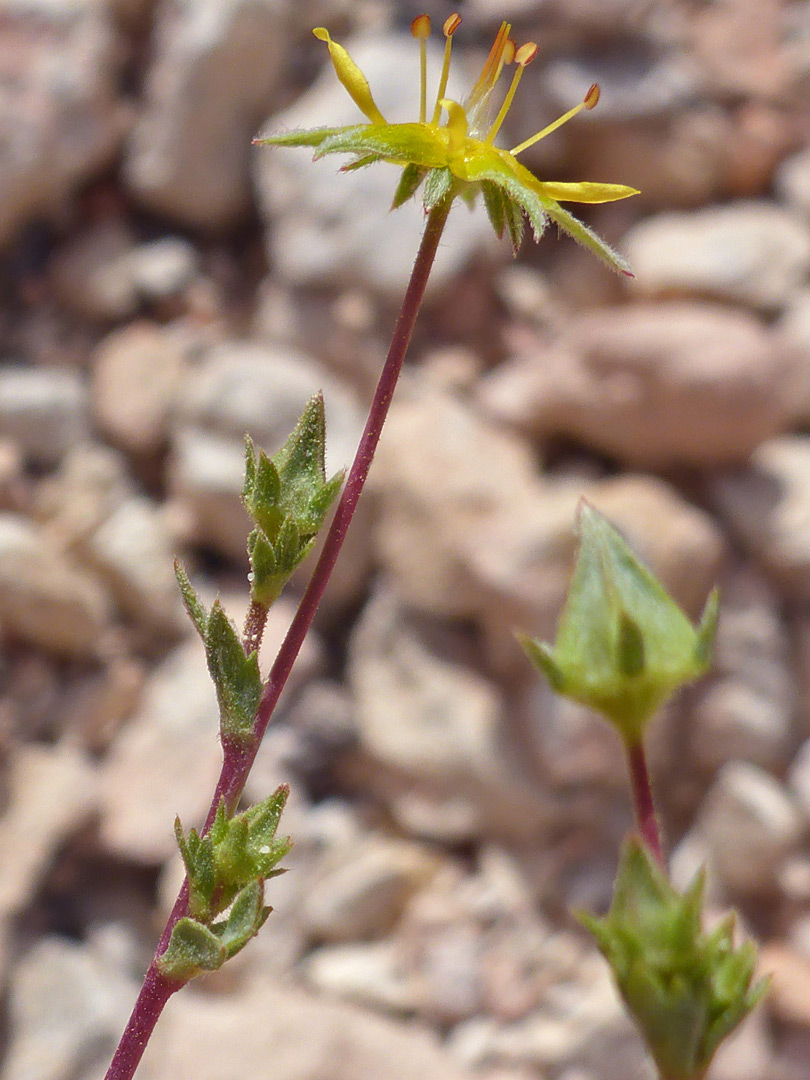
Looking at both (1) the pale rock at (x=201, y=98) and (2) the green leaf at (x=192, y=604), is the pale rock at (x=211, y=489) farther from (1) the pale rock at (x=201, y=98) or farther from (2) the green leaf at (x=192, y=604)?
(2) the green leaf at (x=192, y=604)

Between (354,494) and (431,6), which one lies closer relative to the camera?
(354,494)

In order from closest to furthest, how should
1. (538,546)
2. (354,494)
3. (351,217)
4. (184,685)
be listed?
(354,494), (538,546), (184,685), (351,217)

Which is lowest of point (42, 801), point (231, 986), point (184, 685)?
point (231, 986)

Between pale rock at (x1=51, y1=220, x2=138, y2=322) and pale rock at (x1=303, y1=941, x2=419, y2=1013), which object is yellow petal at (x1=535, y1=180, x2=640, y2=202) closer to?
pale rock at (x1=303, y1=941, x2=419, y2=1013)

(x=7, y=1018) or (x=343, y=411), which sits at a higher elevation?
(x=343, y=411)

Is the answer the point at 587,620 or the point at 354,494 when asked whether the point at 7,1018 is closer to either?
the point at 587,620

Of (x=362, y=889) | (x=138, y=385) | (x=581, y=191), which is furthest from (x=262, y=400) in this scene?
(x=581, y=191)

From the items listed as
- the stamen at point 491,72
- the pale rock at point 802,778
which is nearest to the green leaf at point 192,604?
the stamen at point 491,72

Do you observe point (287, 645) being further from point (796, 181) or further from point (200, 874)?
point (796, 181)

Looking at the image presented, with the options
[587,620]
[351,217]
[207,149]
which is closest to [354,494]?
[587,620]
